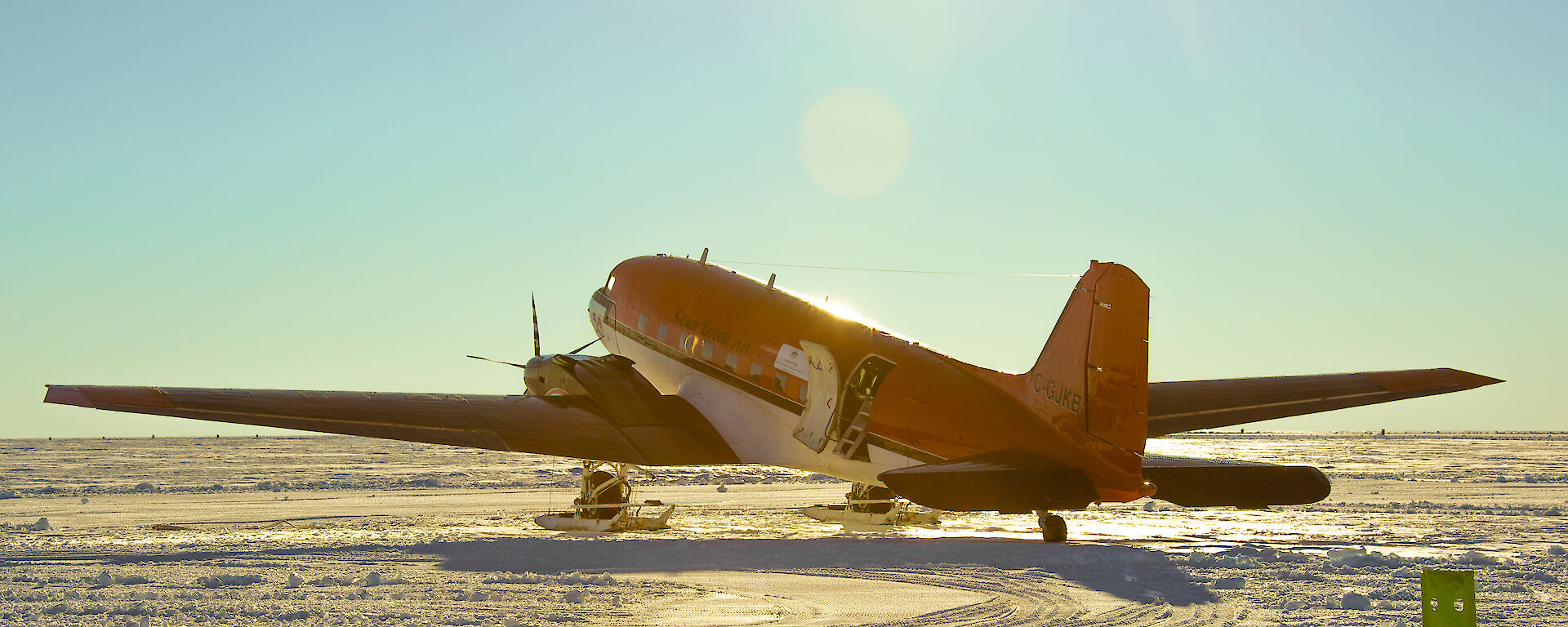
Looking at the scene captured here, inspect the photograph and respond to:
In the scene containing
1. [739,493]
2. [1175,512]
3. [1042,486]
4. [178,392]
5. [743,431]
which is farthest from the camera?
[739,493]

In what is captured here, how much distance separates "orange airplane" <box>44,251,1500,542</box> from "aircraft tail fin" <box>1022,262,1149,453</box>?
25 mm

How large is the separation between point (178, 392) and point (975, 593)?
1389cm

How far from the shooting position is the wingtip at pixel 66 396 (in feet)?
65.3

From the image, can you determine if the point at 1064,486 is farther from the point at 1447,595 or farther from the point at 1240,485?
the point at 1447,595

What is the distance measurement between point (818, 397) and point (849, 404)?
2.84 feet

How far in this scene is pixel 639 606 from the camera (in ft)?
43.4

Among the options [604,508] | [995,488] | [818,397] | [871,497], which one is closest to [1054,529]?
[995,488]

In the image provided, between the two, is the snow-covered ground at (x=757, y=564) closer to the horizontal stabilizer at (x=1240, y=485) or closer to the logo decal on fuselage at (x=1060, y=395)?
the horizontal stabilizer at (x=1240, y=485)

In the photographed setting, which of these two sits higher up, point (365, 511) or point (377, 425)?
point (377, 425)

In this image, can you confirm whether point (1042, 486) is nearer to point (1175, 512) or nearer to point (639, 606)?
point (639, 606)

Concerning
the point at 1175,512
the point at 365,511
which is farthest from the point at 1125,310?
the point at 365,511

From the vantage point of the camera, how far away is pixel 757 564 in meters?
17.0

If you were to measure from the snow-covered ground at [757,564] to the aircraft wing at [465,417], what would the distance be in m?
1.59

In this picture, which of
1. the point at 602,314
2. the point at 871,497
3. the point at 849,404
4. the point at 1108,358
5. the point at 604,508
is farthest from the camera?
the point at 602,314
